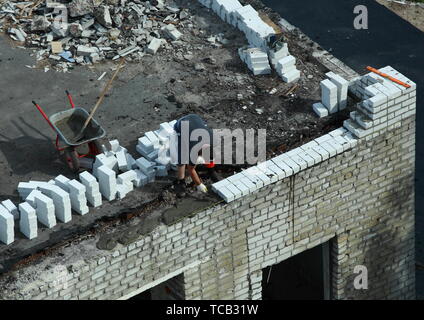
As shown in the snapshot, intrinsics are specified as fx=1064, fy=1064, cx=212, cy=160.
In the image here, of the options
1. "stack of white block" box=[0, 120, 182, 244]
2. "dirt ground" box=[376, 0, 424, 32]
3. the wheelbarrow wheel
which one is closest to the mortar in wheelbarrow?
the wheelbarrow wheel

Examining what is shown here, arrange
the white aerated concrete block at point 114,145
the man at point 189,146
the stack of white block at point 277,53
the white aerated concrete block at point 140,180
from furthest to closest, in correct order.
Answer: the stack of white block at point 277,53 < the white aerated concrete block at point 114,145 < the white aerated concrete block at point 140,180 < the man at point 189,146

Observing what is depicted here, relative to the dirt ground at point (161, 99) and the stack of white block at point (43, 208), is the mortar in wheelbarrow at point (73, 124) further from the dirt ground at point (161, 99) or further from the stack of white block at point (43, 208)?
the stack of white block at point (43, 208)

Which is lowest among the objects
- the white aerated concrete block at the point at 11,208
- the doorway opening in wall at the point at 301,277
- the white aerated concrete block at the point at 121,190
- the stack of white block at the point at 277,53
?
the doorway opening in wall at the point at 301,277

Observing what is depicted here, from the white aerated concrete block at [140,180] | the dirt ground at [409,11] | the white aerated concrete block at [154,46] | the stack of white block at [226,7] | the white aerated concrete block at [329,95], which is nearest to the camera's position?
the white aerated concrete block at [140,180]

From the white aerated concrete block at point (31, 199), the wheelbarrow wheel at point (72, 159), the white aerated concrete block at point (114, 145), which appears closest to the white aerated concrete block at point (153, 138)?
the white aerated concrete block at point (114, 145)

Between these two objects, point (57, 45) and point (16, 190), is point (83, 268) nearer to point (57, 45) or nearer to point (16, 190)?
point (16, 190)

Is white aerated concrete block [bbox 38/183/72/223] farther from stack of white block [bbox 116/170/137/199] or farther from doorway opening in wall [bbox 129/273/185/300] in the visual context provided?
doorway opening in wall [bbox 129/273/185/300]

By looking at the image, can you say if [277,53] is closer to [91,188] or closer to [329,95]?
[329,95]

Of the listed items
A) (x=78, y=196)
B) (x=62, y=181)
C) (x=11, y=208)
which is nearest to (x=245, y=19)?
(x=62, y=181)

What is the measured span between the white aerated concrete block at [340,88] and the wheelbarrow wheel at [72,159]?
182 inches

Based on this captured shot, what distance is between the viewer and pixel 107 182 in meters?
Result: 16.5

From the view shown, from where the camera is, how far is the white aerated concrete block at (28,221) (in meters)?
15.9

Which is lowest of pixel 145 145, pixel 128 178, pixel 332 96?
pixel 128 178

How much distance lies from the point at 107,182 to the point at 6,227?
174 centimetres
